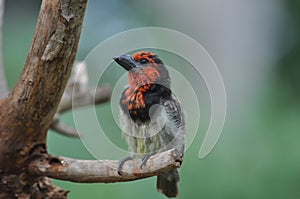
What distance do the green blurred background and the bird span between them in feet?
0.17

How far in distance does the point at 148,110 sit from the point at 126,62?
0.13 meters

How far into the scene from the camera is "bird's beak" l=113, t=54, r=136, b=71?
99 cm

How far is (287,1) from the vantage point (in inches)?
125

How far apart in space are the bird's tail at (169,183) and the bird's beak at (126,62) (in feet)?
1.31

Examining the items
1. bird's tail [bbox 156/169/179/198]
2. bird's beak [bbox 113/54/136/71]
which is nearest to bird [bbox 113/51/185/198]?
bird's beak [bbox 113/54/136/71]

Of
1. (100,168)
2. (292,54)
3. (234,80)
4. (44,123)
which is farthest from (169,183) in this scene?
(292,54)

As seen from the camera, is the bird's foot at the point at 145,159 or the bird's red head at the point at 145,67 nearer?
the bird's red head at the point at 145,67

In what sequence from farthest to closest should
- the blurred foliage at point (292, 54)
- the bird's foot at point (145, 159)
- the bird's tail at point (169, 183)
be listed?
the blurred foliage at point (292, 54) → the bird's tail at point (169, 183) → the bird's foot at point (145, 159)

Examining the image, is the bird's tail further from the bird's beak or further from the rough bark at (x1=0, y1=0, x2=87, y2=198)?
the bird's beak

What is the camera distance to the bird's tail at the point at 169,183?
52.8 inches

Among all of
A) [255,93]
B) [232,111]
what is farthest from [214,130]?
[255,93]

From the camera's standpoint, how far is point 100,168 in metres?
1.20

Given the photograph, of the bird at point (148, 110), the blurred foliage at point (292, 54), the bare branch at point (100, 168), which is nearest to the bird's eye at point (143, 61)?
the bird at point (148, 110)

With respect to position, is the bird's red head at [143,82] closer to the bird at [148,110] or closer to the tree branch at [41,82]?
→ the bird at [148,110]
